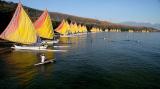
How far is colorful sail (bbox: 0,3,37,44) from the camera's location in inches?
2982

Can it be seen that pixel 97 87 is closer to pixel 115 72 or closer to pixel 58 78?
pixel 58 78

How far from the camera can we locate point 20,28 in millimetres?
76062

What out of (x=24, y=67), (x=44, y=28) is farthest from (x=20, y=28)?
(x=24, y=67)

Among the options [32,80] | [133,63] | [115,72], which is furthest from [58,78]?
[133,63]

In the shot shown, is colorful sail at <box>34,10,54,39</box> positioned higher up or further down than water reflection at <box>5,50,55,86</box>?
higher up

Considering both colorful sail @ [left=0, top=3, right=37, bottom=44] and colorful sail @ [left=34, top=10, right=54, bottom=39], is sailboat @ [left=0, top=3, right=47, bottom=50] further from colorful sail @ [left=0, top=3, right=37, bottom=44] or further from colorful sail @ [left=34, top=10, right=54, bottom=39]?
colorful sail @ [left=34, top=10, right=54, bottom=39]

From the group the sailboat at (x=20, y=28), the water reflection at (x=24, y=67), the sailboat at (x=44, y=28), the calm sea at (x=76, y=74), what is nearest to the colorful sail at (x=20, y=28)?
the sailboat at (x=20, y=28)

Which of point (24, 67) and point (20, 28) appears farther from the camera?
point (20, 28)

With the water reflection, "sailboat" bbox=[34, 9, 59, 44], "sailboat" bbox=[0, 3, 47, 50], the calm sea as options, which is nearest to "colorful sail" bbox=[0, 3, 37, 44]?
"sailboat" bbox=[0, 3, 47, 50]

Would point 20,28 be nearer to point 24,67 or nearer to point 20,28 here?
point 20,28

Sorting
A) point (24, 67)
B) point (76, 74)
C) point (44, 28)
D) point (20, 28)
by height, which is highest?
point (44, 28)

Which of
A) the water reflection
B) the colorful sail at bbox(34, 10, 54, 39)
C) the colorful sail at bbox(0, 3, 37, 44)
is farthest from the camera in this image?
the colorful sail at bbox(34, 10, 54, 39)

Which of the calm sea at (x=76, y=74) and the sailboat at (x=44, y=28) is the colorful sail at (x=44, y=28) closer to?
the sailboat at (x=44, y=28)

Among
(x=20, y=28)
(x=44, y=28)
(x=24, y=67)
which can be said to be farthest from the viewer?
(x=44, y=28)
